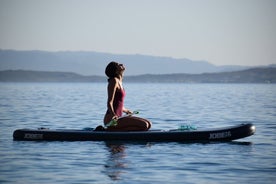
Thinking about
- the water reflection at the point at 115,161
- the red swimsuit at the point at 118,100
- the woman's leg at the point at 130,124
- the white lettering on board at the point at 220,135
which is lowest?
the water reflection at the point at 115,161

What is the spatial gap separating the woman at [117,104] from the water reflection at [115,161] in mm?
591

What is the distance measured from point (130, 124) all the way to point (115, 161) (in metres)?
2.58

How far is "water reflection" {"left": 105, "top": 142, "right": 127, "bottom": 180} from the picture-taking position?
1117cm

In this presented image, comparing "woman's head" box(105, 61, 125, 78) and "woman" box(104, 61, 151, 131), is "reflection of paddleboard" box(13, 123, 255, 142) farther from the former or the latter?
"woman's head" box(105, 61, 125, 78)

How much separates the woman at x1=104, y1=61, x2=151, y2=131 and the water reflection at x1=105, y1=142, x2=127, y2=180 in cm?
59

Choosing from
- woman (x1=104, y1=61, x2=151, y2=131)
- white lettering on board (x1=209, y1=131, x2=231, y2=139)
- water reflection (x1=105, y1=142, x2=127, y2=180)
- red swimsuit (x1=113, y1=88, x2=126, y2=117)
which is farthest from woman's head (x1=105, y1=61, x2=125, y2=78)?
white lettering on board (x1=209, y1=131, x2=231, y2=139)

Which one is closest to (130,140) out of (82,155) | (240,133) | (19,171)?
(82,155)

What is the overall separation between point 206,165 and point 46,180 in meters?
3.57

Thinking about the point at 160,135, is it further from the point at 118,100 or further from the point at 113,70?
the point at 113,70

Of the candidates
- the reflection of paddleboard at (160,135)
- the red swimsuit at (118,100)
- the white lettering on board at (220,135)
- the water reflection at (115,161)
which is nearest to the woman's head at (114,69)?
the red swimsuit at (118,100)

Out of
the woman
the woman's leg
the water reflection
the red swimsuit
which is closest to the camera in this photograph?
the water reflection

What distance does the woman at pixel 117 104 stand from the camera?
1425cm

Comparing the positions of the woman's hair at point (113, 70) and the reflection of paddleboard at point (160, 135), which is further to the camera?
the reflection of paddleboard at point (160, 135)

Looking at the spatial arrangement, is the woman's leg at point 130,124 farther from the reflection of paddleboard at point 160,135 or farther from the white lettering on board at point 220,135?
the white lettering on board at point 220,135
